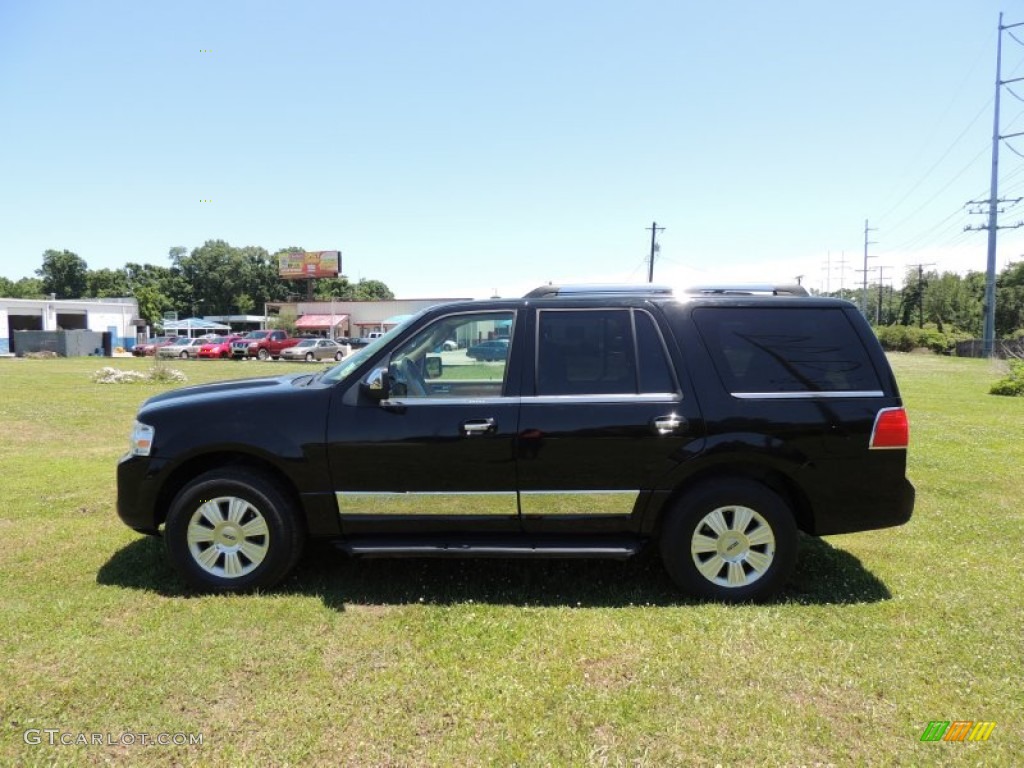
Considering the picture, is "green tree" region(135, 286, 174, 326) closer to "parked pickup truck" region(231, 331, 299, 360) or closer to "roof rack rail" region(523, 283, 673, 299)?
"parked pickup truck" region(231, 331, 299, 360)

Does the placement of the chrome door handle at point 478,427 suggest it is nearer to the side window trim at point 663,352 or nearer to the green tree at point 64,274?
the side window trim at point 663,352

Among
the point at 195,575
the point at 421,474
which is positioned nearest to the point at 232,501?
the point at 195,575

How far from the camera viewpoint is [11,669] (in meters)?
3.19

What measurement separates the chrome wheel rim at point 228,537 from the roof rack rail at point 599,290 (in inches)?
89.5

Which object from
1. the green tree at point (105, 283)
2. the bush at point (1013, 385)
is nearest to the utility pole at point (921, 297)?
the bush at point (1013, 385)

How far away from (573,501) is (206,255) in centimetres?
11195

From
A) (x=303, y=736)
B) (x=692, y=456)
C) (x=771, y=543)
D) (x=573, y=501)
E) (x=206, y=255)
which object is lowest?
(x=303, y=736)

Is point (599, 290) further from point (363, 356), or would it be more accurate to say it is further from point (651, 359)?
point (363, 356)

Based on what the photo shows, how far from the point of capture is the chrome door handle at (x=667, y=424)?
3918mm

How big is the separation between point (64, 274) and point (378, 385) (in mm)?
130455

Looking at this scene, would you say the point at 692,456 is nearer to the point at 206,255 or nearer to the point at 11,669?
the point at 11,669

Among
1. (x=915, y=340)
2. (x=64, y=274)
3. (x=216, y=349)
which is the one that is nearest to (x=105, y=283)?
(x=64, y=274)

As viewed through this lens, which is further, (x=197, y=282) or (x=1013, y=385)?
(x=197, y=282)

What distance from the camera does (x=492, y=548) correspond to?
3.92 m
